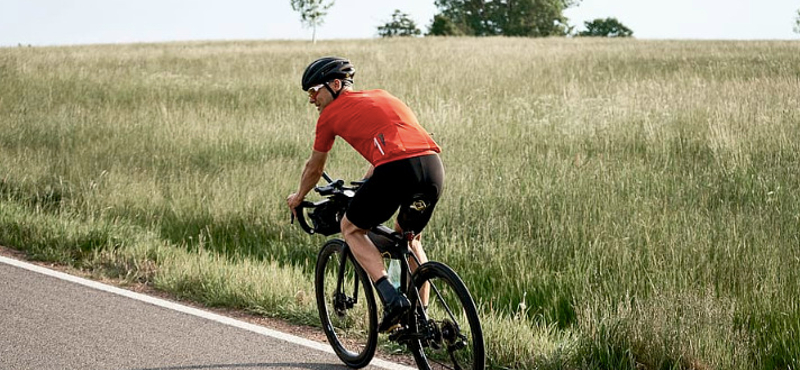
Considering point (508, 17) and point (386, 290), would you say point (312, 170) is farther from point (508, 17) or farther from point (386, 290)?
point (508, 17)

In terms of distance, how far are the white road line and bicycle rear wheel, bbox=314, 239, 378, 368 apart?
137 millimetres

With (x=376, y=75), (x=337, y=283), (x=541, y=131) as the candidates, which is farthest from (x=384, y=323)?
(x=376, y=75)

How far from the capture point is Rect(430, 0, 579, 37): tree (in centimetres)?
8481

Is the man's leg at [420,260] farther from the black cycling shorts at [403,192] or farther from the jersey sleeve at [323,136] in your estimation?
the jersey sleeve at [323,136]

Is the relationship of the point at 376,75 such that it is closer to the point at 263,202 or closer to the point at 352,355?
the point at 263,202

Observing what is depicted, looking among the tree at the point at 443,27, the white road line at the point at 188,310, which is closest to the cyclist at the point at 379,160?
the white road line at the point at 188,310

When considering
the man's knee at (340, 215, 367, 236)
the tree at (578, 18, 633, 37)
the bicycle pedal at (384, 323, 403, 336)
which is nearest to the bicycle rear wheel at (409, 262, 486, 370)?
the bicycle pedal at (384, 323, 403, 336)

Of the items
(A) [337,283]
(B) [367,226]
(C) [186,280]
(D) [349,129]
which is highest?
(D) [349,129]

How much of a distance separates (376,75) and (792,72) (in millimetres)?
8878

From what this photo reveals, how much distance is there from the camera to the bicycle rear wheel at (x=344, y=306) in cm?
500

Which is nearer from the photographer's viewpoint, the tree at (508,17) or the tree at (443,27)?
the tree at (443,27)

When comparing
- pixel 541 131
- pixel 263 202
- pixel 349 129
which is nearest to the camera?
pixel 349 129

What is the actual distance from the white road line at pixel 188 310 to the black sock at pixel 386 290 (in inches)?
31.2

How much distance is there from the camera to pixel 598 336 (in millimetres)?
4988
